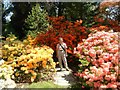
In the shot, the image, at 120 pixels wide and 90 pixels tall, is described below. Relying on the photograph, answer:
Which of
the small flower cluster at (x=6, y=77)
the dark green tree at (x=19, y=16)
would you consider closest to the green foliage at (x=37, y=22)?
the dark green tree at (x=19, y=16)

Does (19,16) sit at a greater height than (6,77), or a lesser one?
greater

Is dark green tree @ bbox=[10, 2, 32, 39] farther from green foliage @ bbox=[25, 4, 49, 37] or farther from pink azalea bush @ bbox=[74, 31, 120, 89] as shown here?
pink azalea bush @ bbox=[74, 31, 120, 89]

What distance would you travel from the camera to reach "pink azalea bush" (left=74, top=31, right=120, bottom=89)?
628cm

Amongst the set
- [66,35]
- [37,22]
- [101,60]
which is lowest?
[101,60]

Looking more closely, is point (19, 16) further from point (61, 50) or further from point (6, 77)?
point (6, 77)

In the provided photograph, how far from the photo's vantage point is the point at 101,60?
22.7 feet

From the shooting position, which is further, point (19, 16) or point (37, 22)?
point (19, 16)

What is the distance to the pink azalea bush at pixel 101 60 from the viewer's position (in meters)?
6.28

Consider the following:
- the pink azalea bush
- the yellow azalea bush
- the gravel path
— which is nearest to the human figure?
the gravel path

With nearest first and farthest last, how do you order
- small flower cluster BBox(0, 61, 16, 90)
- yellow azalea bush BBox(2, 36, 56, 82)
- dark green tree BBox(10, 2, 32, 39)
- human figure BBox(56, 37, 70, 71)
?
small flower cluster BBox(0, 61, 16, 90) < yellow azalea bush BBox(2, 36, 56, 82) < human figure BBox(56, 37, 70, 71) < dark green tree BBox(10, 2, 32, 39)

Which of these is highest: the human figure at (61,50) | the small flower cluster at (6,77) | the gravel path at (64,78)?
the human figure at (61,50)

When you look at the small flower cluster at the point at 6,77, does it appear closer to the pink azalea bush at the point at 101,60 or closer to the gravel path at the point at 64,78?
the gravel path at the point at 64,78

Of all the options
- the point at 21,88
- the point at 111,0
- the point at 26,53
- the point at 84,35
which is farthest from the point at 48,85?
the point at 111,0

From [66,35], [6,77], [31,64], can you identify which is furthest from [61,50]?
[6,77]
